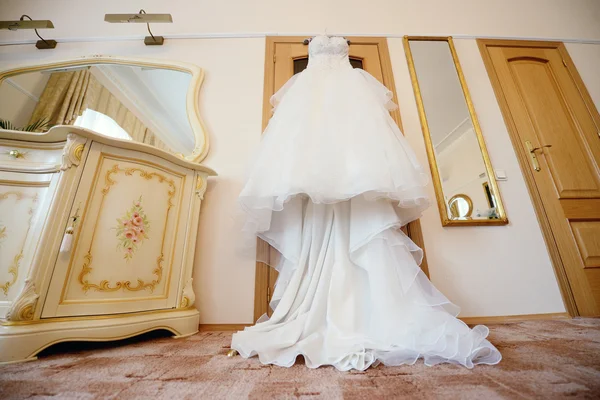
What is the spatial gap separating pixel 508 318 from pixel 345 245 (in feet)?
3.30

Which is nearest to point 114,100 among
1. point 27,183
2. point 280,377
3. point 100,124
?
point 100,124

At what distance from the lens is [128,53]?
1.66 m

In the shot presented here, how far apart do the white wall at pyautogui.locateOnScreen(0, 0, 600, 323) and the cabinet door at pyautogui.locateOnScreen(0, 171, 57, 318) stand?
59 cm

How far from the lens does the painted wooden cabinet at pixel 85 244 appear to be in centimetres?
74

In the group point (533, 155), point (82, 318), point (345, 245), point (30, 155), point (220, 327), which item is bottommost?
point (220, 327)

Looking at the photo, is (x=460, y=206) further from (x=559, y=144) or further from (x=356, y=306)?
(x=356, y=306)

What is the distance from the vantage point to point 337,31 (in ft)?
5.65

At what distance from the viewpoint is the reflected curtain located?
4.17ft

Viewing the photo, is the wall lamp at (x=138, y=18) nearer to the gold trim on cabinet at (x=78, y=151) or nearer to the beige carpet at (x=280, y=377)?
the gold trim on cabinet at (x=78, y=151)

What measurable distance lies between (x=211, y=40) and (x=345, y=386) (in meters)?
2.13

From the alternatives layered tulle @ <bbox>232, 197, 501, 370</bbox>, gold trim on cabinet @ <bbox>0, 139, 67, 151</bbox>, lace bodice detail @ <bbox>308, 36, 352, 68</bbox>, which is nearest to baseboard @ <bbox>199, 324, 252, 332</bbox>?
layered tulle @ <bbox>232, 197, 501, 370</bbox>

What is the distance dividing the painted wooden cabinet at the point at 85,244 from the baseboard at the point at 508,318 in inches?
52.2

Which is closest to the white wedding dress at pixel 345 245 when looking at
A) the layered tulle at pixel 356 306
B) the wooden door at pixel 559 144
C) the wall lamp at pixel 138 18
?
the layered tulle at pixel 356 306

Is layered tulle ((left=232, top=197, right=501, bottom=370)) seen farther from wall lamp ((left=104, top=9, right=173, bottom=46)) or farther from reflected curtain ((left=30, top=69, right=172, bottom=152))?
wall lamp ((left=104, top=9, right=173, bottom=46))
